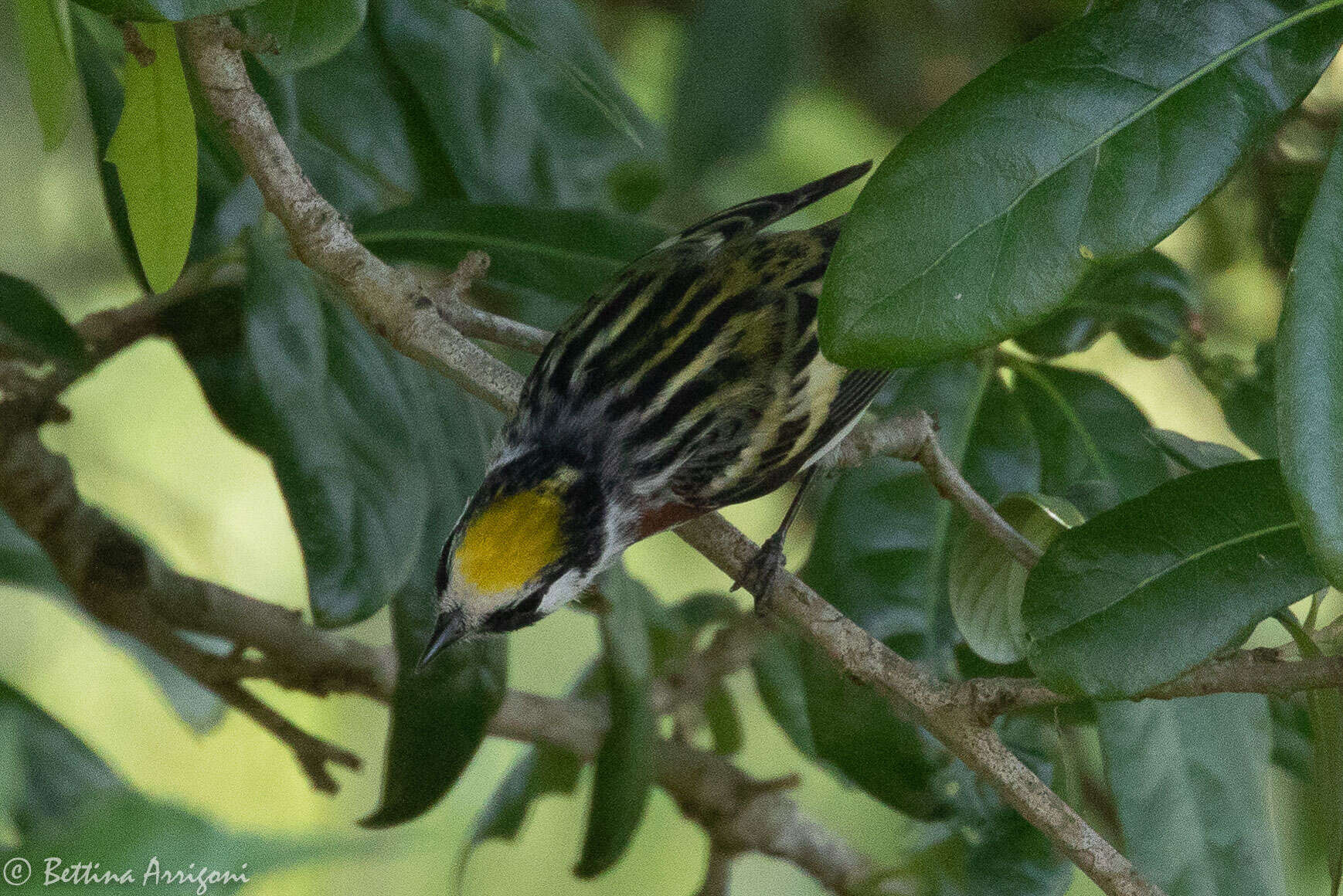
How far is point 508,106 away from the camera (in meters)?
1.88

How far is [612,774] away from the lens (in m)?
1.68

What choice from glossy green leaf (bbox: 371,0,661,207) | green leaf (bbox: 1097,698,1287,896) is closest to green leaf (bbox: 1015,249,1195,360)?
green leaf (bbox: 1097,698,1287,896)

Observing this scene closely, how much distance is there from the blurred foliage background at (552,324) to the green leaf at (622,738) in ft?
1.20

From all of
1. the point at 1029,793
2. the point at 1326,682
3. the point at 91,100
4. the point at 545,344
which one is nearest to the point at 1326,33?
the point at 1326,682

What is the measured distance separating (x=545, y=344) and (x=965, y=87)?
728 mm

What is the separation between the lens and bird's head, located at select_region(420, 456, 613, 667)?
4.74 feet

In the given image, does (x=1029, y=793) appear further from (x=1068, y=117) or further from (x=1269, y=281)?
(x=1269, y=281)

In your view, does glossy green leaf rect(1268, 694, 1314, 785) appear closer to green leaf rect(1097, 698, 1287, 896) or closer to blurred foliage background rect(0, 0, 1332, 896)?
green leaf rect(1097, 698, 1287, 896)

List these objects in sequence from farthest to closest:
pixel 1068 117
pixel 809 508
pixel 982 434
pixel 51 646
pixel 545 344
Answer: pixel 809 508 → pixel 51 646 → pixel 982 434 → pixel 545 344 → pixel 1068 117

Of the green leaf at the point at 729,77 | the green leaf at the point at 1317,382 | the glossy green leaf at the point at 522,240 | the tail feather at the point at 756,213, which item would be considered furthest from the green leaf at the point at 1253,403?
the green leaf at the point at 729,77

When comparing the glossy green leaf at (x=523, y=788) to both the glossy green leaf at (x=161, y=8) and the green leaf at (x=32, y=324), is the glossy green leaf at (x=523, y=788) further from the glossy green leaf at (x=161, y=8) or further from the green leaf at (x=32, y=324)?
the glossy green leaf at (x=161, y=8)

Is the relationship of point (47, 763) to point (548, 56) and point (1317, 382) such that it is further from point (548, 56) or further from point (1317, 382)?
point (1317, 382)

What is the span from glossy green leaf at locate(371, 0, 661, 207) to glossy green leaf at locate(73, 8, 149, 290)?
0.34 m

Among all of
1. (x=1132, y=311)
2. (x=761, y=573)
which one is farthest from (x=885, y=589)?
(x=1132, y=311)
